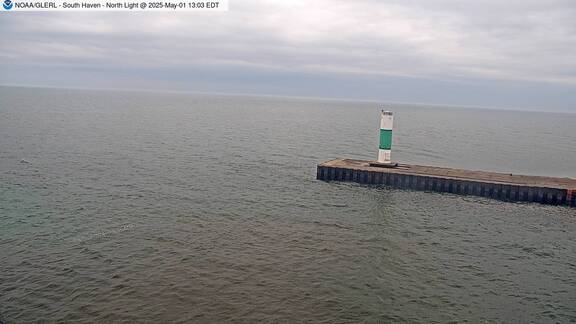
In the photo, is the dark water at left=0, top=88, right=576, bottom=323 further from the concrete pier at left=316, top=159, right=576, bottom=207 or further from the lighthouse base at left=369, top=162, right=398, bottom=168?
the lighthouse base at left=369, top=162, right=398, bottom=168

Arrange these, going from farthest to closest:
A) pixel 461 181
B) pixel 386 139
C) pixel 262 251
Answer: pixel 386 139
pixel 461 181
pixel 262 251

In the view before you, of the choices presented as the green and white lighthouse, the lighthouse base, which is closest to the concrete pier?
the lighthouse base

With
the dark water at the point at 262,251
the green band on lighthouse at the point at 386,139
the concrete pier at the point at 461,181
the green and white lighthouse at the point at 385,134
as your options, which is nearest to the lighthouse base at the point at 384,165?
the green and white lighthouse at the point at 385,134

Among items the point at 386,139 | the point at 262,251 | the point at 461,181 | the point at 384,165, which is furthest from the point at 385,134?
the point at 262,251

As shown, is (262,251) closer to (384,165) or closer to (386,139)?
(384,165)

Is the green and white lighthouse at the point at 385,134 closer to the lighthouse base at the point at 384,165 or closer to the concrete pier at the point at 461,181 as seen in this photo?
the lighthouse base at the point at 384,165

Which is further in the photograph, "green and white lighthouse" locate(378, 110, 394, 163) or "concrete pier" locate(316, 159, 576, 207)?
"green and white lighthouse" locate(378, 110, 394, 163)
